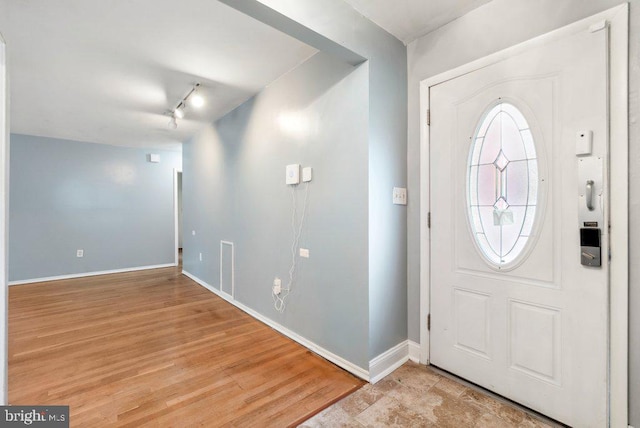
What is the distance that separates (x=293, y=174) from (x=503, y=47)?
1.77 m

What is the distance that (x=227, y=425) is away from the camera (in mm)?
1667

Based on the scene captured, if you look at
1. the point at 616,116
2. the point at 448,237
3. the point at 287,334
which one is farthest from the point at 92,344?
the point at 616,116

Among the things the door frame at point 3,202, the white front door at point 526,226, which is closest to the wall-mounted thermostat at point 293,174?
the white front door at point 526,226

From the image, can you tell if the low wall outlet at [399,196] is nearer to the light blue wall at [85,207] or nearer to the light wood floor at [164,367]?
the light wood floor at [164,367]

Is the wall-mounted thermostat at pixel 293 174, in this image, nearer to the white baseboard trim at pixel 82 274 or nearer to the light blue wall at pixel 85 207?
the light blue wall at pixel 85 207

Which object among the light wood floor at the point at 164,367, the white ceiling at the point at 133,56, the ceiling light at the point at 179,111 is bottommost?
the light wood floor at the point at 164,367

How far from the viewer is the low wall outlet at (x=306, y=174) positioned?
2.52 m

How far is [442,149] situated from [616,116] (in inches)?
35.3

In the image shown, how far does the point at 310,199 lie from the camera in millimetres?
2543

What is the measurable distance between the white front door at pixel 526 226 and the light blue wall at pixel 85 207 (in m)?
5.84

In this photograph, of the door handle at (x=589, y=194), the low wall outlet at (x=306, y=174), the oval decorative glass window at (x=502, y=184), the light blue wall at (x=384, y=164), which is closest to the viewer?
the door handle at (x=589, y=194)

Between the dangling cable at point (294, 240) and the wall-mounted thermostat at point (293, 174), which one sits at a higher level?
the wall-mounted thermostat at point (293, 174)

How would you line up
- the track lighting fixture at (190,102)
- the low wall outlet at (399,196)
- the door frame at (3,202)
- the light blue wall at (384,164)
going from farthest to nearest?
1. the track lighting fixture at (190,102)
2. the low wall outlet at (399,196)
3. the light blue wall at (384,164)
4. the door frame at (3,202)

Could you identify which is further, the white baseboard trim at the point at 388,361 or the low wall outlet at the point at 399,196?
the low wall outlet at the point at 399,196
